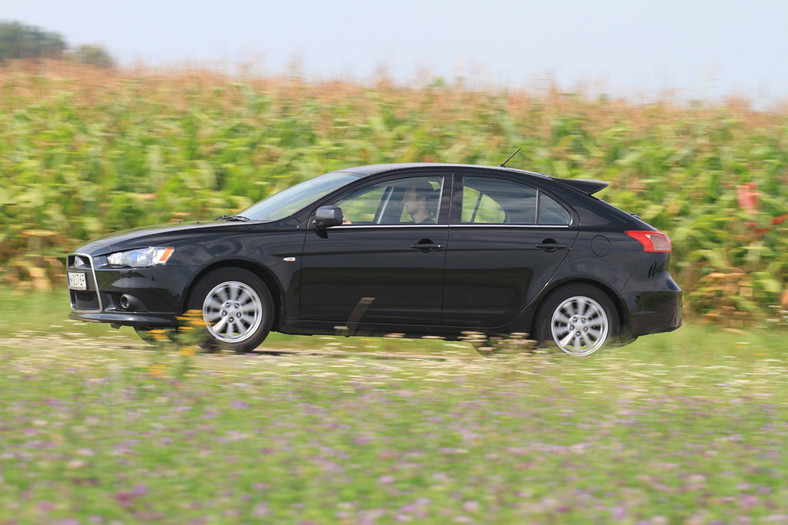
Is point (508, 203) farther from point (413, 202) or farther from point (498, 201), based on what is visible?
point (413, 202)

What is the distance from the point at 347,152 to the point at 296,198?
5.34 m

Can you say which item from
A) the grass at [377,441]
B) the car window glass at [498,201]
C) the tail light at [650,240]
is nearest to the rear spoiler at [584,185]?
the car window glass at [498,201]

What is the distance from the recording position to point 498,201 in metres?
8.88

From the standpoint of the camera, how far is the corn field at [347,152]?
40.6 ft

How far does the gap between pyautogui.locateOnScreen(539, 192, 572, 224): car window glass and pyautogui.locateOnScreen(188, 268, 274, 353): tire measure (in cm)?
247

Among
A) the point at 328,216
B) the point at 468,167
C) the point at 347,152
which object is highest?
the point at 347,152

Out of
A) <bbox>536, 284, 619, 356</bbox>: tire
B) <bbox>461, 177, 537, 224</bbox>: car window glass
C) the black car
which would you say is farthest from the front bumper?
<bbox>536, 284, 619, 356</bbox>: tire

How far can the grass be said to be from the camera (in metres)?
4.20

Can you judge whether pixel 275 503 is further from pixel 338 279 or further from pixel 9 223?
pixel 9 223

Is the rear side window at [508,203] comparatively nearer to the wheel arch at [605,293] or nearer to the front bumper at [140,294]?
the wheel arch at [605,293]

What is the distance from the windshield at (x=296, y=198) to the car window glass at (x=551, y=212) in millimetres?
1643

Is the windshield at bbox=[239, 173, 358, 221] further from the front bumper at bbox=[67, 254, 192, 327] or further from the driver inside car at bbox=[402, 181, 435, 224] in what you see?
the front bumper at bbox=[67, 254, 192, 327]

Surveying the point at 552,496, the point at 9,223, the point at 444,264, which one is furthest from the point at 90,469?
the point at 9,223

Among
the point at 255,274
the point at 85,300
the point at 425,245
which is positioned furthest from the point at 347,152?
the point at 85,300
